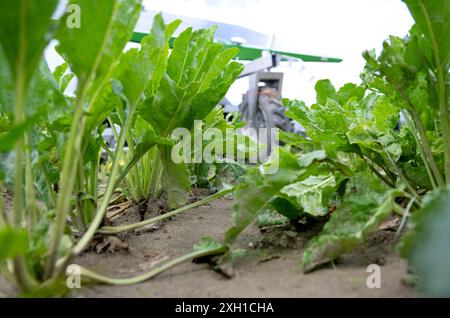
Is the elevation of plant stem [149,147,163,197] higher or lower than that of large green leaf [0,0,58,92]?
lower

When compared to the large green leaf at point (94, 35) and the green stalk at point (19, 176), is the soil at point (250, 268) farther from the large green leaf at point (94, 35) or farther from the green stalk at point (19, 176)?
the large green leaf at point (94, 35)

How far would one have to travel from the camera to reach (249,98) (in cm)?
549

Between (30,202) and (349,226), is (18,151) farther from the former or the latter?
(349,226)

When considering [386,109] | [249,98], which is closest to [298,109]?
[386,109]

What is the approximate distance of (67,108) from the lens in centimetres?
92

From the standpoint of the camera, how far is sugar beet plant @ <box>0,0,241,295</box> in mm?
681

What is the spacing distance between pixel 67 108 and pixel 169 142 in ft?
0.99

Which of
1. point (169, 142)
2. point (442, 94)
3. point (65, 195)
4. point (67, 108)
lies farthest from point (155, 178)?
point (442, 94)

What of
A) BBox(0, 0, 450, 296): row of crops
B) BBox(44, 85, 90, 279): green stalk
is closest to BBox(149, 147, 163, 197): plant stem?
BBox(0, 0, 450, 296): row of crops

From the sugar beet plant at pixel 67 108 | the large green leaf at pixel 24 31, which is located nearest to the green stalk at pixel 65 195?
the sugar beet plant at pixel 67 108

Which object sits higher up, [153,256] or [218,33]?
[218,33]

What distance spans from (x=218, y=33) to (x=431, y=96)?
522cm

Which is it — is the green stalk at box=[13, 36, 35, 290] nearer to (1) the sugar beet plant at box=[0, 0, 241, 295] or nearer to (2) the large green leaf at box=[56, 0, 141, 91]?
(1) the sugar beet plant at box=[0, 0, 241, 295]
